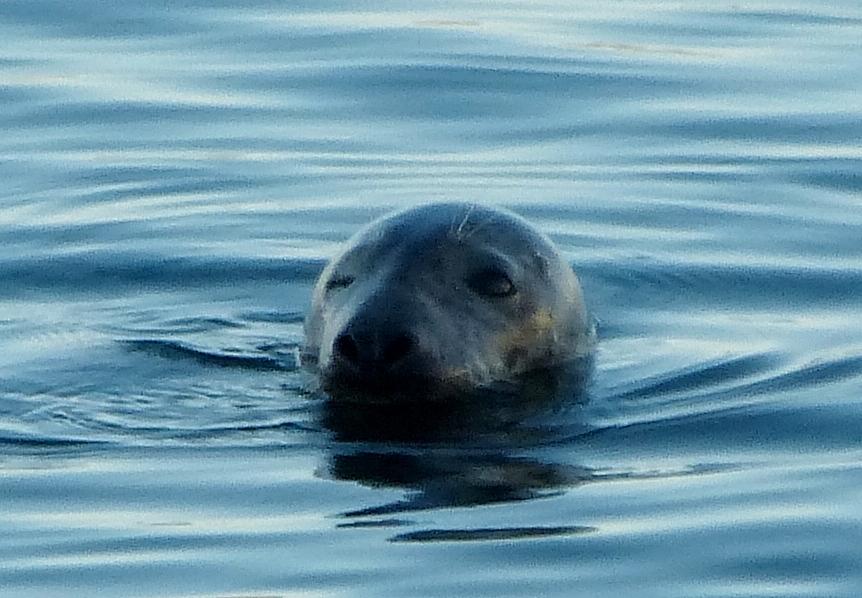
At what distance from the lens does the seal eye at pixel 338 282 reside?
412 inches

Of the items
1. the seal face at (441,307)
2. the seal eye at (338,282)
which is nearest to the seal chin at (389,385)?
the seal face at (441,307)

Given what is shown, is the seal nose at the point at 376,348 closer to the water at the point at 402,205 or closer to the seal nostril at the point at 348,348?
the seal nostril at the point at 348,348

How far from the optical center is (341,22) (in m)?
18.2

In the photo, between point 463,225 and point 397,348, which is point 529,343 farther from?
point 397,348

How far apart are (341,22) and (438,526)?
10.00 metres

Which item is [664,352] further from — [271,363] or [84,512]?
[84,512]

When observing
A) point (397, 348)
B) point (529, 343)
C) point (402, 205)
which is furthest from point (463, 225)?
point (402, 205)

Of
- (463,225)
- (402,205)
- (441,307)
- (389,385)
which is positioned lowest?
(389,385)

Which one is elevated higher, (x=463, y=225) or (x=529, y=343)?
(x=463, y=225)

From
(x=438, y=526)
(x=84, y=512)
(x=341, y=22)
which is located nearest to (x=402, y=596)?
(x=438, y=526)

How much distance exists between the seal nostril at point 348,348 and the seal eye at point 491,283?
72 centimetres

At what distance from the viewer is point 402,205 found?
13.5 metres

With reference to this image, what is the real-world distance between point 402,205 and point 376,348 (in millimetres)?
3689

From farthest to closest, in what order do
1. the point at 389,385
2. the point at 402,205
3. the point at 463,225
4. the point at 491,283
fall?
1. the point at 402,205
2. the point at 463,225
3. the point at 491,283
4. the point at 389,385
